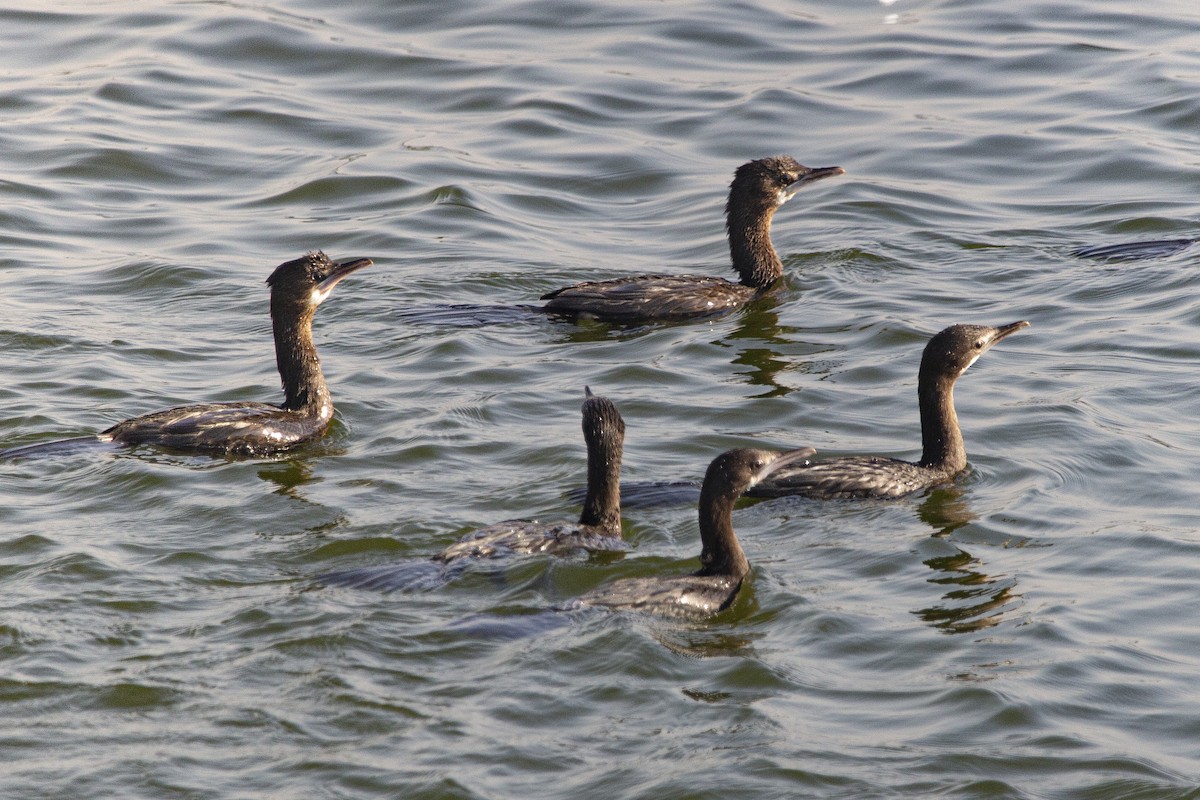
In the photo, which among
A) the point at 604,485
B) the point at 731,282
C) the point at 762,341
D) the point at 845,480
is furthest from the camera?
the point at 731,282

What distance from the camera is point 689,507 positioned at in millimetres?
9539

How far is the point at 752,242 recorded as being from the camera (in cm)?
1405

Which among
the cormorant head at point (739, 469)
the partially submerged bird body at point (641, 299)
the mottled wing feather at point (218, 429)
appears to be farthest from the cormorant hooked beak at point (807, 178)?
the cormorant head at point (739, 469)

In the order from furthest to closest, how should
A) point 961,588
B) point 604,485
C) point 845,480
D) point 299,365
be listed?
point 299,365 → point 845,480 → point 604,485 → point 961,588

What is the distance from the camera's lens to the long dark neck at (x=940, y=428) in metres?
10.1

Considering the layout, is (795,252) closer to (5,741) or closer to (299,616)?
(299,616)

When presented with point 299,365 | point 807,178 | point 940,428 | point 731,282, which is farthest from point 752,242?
point 299,365

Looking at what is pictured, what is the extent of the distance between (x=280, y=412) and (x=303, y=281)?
0.91 meters

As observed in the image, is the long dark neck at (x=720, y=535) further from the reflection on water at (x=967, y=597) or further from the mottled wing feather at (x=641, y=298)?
the mottled wing feather at (x=641, y=298)

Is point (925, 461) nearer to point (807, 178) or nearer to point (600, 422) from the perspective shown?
point (600, 422)

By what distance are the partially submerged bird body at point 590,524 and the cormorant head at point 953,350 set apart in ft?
7.63

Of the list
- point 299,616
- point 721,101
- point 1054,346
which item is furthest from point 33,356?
point 721,101

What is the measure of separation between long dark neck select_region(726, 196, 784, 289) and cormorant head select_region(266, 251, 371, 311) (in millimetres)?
3891

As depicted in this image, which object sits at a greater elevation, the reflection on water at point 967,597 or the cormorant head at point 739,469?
the cormorant head at point 739,469
